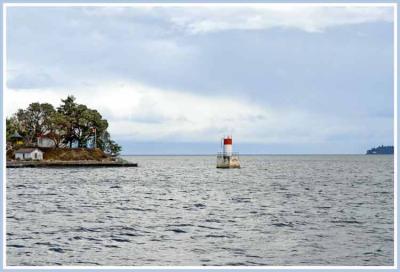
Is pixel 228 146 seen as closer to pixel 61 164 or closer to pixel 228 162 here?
pixel 228 162

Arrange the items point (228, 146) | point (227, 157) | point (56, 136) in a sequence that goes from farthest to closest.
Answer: point (56, 136)
point (227, 157)
point (228, 146)

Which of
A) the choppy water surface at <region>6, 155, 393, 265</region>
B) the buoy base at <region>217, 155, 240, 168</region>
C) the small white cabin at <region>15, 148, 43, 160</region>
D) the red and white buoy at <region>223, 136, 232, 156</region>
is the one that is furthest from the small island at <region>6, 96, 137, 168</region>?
the choppy water surface at <region>6, 155, 393, 265</region>

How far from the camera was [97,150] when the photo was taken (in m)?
84.6

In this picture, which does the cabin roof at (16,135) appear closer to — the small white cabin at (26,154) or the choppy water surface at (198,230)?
the small white cabin at (26,154)

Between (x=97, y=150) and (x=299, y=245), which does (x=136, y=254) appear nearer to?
(x=299, y=245)

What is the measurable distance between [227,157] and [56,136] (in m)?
28.1

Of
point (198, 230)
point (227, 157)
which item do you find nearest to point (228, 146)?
point (227, 157)

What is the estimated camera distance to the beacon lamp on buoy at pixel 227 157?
66275mm

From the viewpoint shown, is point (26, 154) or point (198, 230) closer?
point (198, 230)

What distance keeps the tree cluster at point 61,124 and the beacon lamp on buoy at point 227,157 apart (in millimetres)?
21298

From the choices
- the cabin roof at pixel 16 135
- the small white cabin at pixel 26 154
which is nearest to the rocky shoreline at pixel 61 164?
the small white cabin at pixel 26 154

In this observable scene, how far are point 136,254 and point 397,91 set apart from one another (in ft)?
30.4

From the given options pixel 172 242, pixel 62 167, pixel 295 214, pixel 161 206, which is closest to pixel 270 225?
pixel 295 214

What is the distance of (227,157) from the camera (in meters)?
73.7
